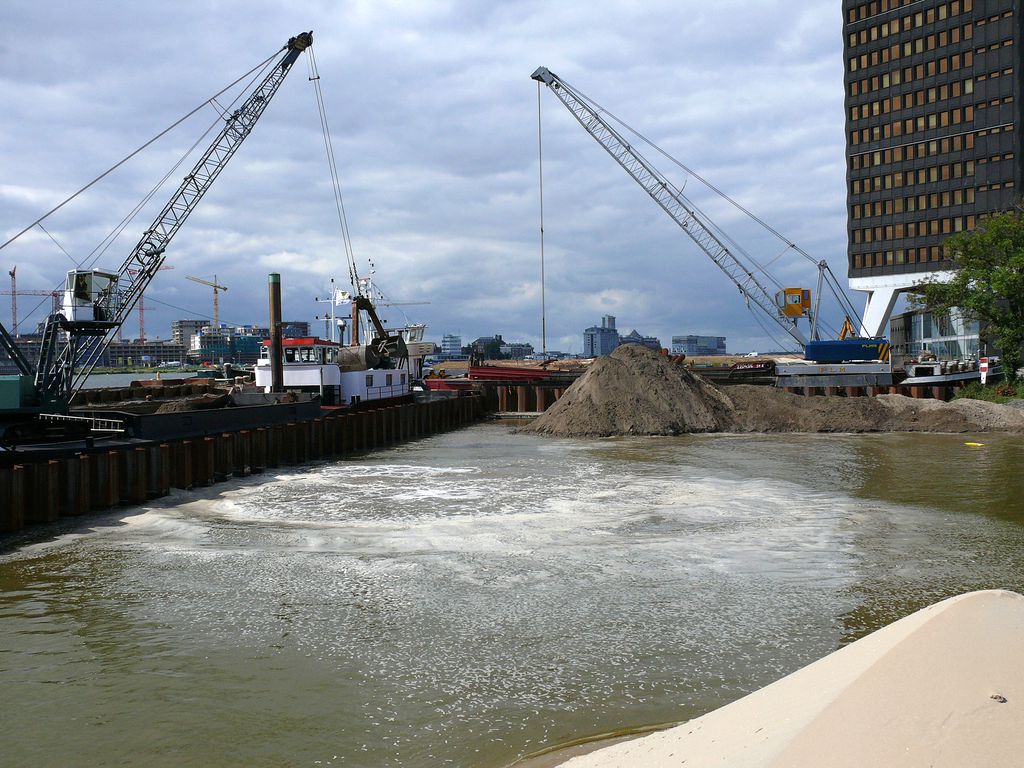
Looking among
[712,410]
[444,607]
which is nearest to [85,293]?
[444,607]

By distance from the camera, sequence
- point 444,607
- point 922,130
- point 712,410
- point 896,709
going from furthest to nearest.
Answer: point 922,130 → point 712,410 → point 444,607 → point 896,709

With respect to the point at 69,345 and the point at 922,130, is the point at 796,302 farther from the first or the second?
the point at 69,345

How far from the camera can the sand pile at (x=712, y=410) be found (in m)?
34.4

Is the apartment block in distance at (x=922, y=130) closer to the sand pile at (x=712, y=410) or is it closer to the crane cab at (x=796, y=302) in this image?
the crane cab at (x=796, y=302)

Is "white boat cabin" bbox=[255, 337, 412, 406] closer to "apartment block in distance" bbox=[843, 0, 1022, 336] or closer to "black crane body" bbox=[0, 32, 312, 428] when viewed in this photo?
"black crane body" bbox=[0, 32, 312, 428]

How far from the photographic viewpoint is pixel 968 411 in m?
34.3

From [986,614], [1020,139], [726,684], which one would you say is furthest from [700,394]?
[1020,139]

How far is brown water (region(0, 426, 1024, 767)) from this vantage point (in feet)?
23.1

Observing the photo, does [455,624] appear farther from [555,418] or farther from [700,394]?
[700,394]

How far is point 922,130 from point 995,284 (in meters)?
38.3

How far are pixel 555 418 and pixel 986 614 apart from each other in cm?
3128

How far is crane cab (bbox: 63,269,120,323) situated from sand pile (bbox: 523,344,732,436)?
18469mm

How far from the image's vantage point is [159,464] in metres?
19.0

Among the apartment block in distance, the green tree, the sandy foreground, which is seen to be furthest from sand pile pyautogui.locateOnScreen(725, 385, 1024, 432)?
the apartment block in distance
